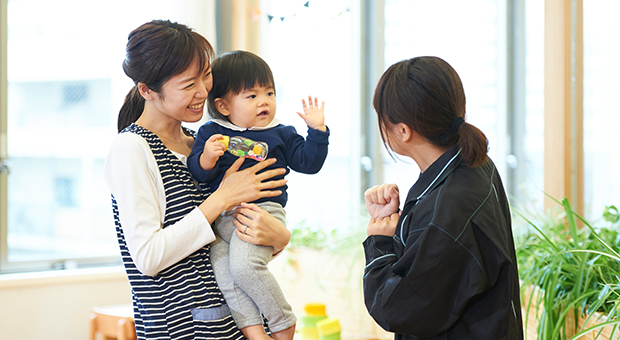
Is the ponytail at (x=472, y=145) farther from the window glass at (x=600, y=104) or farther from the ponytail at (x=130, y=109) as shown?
the window glass at (x=600, y=104)

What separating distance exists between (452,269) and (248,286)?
0.57 m

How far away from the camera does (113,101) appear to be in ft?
10.3

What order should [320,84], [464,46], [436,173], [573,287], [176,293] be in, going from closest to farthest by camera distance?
[436,173], [176,293], [573,287], [320,84], [464,46]

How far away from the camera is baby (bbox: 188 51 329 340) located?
1.34 m

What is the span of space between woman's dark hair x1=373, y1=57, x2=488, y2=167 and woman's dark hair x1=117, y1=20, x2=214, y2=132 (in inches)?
20.8

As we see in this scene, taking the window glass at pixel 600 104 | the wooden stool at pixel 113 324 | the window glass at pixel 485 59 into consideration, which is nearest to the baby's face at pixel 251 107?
the wooden stool at pixel 113 324

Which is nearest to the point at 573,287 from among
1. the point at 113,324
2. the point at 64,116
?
the point at 113,324

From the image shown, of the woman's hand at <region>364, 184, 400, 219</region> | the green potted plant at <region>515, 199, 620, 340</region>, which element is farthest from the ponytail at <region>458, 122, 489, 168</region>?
the green potted plant at <region>515, 199, 620, 340</region>

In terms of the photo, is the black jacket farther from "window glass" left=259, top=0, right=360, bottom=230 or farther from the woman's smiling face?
"window glass" left=259, top=0, right=360, bottom=230

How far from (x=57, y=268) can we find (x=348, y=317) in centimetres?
183

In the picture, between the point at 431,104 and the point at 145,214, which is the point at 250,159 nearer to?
the point at 145,214

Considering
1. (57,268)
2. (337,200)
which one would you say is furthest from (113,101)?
(337,200)

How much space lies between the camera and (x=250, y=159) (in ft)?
4.89

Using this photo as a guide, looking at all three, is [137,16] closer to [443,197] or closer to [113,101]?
[113,101]
